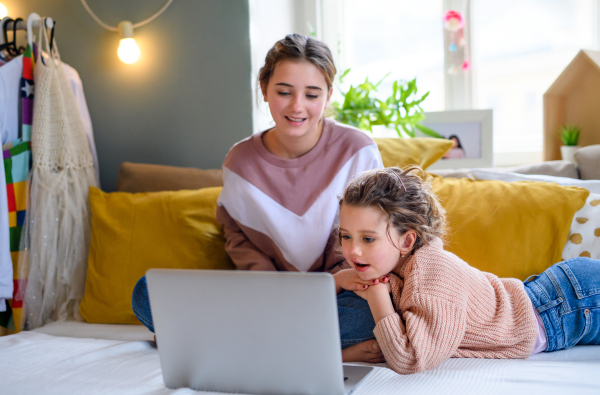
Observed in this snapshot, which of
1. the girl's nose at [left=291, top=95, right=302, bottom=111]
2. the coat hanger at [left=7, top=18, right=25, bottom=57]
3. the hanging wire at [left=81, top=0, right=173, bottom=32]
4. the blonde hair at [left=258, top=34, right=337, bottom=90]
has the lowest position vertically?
the girl's nose at [left=291, top=95, right=302, bottom=111]

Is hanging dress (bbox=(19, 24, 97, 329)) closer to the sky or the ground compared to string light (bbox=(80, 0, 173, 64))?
closer to the ground

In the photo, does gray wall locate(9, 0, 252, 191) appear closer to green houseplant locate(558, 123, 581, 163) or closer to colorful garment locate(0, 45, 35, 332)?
colorful garment locate(0, 45, 35, 332)

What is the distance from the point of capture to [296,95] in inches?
51.9

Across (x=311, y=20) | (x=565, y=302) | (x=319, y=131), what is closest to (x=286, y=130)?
(x=319, y=131)

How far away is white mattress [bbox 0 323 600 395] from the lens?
872 millimetres

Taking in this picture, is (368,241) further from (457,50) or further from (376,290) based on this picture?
(457,50)

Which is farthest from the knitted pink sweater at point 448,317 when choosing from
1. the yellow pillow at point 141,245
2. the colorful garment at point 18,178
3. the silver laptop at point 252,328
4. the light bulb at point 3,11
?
the light bulb at point 3,11

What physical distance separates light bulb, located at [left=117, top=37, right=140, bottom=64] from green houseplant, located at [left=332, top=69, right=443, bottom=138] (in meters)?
0.79

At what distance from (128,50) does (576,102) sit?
170 cm

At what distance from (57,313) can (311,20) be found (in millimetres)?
1623

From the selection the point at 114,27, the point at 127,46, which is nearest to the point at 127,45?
the point at 127,46

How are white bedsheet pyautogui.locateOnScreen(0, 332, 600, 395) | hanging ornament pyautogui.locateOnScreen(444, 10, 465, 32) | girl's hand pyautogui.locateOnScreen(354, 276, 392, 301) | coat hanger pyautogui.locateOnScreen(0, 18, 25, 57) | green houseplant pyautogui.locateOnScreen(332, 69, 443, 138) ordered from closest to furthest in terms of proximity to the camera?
white bedsheet pyautogui.locateOnScreen(0, 332, 600, 395) < girl's hand pyautogui.locateOnScreen(354, 276, 392, 301) < coat hanger pyautogui.locateOnScreen(0, 18, 25, 57) < green houseplant pyautogui.locateOnScreen(332, 69, 443, 138) < hanging ornament pyautogui.locateOnScreen(444, 10, 465, 32)

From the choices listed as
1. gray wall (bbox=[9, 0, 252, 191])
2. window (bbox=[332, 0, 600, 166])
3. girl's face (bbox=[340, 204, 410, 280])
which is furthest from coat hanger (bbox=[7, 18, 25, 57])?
girl's face (bbox=[340, 204, 410, 280])

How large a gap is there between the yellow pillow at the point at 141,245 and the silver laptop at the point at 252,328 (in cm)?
67
